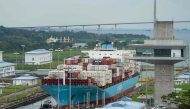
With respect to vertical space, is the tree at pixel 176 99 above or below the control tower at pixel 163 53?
below

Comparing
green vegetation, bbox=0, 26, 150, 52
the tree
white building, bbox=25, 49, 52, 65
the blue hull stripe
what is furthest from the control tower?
green vegetation, bbox=0, 26, 150, 52

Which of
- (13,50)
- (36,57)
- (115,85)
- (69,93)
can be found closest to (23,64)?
(36,57)

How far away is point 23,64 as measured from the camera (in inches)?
2687

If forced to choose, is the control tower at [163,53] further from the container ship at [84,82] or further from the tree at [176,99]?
the container ship at [84,82]

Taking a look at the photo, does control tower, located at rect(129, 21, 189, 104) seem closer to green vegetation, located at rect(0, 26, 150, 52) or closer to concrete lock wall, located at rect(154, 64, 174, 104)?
concrete lock wall, located at rect(154, 64, 174, 104)

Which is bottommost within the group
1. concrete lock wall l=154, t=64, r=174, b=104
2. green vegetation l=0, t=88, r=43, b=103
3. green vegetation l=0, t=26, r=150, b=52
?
green vegetation l=0, t=88, r=43, b=103

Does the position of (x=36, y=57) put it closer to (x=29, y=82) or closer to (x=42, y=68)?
(x=42, y=68)

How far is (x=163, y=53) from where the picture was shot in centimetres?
3053

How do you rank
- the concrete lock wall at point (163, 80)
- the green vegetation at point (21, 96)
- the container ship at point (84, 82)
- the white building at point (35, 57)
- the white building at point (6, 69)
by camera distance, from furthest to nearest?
1. the white building at point (35, 57)
2. the white building at point (6, 69)
3. the green vegetation at point (21, 96)
4. the container ship at point (84, 82)
5. the concrete lock wall at point (163, 80)

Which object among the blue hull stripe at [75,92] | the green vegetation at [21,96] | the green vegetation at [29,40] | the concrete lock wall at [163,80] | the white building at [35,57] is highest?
the green vegetation at [29,40]

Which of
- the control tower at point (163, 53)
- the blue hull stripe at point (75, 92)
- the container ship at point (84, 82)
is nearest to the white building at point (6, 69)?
the container ship at point (84, 82)

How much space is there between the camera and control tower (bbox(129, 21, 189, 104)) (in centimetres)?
3031

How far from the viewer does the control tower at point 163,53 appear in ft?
99.5

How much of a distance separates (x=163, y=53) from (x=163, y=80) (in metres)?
1.30
